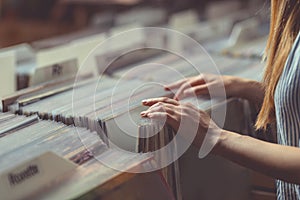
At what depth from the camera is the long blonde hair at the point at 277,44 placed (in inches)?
42.3

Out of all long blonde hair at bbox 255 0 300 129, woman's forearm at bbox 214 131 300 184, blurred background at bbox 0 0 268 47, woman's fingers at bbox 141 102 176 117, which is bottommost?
blurred background at bbox 0 0 268 47

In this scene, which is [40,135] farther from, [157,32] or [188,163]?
[157,32]

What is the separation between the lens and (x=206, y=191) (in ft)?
4.08

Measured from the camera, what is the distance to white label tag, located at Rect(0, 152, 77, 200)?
0.80 metres

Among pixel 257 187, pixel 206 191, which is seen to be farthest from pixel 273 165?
pixel 257 187

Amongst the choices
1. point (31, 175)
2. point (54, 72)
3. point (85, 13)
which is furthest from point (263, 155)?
point (85, 13)

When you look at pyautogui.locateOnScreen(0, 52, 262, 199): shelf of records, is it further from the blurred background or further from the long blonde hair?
the blurred background

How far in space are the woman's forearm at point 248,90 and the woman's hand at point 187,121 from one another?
0.24 meters

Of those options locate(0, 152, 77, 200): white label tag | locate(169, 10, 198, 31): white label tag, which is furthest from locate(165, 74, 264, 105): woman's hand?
locate(169, 10, 198, 31): white label tag

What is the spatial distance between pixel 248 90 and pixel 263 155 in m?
0.29

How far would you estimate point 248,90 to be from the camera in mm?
1254

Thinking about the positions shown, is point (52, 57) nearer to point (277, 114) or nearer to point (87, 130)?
point (87, 130)

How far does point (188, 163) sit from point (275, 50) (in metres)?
0.28

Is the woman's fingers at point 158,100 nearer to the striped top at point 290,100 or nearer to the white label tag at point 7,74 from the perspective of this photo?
the striped top at point 290,100
